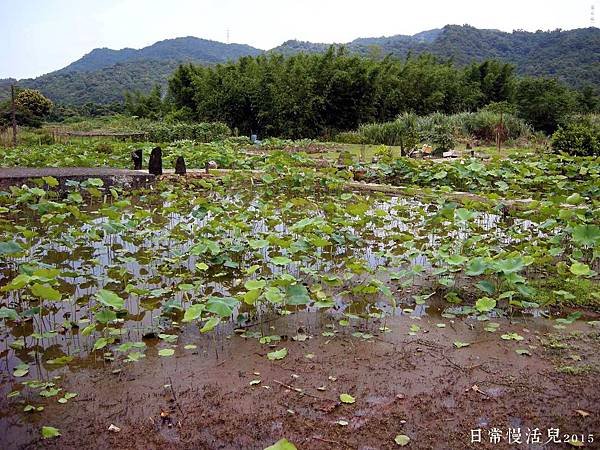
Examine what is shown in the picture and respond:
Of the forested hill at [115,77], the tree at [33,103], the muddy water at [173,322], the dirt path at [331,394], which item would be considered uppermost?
the forested hill at [115,77]

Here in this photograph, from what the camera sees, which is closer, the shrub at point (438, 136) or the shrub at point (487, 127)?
the shrub at point (438, 136)

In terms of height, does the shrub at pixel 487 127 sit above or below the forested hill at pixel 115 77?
below

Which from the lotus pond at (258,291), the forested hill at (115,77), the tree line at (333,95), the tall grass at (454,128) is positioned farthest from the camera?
the forested hill at (115,77)

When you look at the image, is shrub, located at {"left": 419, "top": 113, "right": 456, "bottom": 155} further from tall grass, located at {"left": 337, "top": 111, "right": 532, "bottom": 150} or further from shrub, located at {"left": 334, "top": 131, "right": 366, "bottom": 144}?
shrub, located at {"left": 334, "top": 131, "right": 366, "bottom": 144}

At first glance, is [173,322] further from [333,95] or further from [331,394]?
[333,95]

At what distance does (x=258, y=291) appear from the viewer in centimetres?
317

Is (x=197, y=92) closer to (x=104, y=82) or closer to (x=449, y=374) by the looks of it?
(x=449, y=374)

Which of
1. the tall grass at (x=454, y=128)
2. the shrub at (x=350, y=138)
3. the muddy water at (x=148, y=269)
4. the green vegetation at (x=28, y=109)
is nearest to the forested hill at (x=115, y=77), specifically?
the green vegetation at (x=28, y=109)

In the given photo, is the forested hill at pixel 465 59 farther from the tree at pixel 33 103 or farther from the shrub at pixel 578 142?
the shrub at pixel 578 142

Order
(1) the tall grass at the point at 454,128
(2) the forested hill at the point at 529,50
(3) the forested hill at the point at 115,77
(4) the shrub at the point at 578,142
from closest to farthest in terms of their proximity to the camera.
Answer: (4) the shrub at the point at 578,142
(1) the tall grass at the point at 454,128
(2) the forested hill at the point at 529,50
(3) the forested hill at the point at 115,77

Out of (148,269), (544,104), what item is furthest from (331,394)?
(544,104)

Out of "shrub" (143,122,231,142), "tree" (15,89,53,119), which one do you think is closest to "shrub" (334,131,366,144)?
"shrub" (143,122,231,142)

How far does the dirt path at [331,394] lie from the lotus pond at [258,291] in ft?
0.13

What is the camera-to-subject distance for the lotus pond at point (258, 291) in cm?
299
